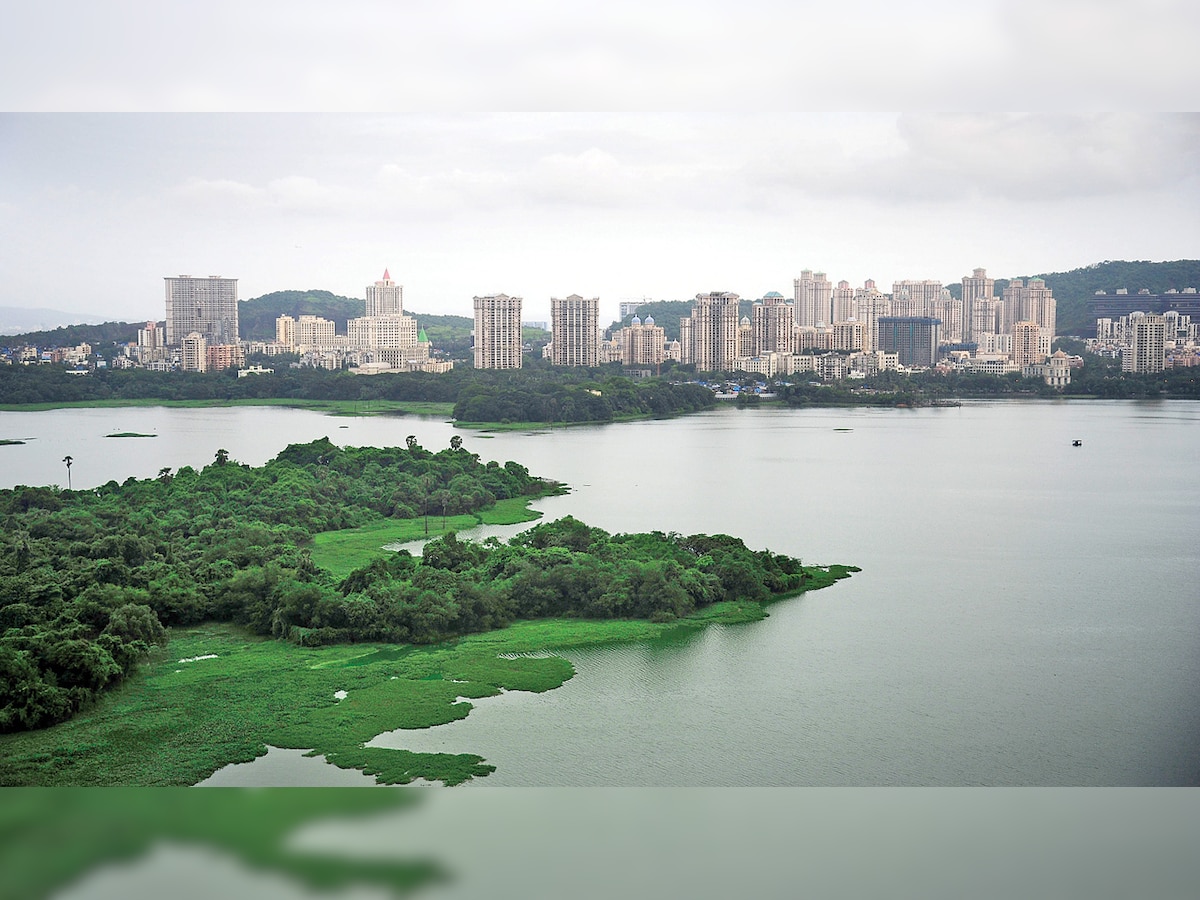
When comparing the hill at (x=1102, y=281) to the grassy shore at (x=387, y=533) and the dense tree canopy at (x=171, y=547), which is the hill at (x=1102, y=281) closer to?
the grassy shore at (x=387, y=533)

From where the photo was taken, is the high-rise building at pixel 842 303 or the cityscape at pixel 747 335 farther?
the high-rise building at pixel 842 303

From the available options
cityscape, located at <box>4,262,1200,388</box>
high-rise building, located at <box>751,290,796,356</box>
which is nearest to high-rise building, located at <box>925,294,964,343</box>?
cityscape, located at <box>4,262,1200,388</box>

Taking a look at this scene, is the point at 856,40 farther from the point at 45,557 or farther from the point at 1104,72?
the point at 45,557

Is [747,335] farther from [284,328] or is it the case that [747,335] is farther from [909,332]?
[284,328]

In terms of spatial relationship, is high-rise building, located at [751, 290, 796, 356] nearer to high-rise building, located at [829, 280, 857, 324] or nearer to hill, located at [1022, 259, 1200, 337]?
high-rise building, located at [829, 280, 857, 324]

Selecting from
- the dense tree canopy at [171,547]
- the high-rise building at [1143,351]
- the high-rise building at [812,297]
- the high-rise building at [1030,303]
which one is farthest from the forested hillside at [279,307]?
the high-rise building at [1143,351]

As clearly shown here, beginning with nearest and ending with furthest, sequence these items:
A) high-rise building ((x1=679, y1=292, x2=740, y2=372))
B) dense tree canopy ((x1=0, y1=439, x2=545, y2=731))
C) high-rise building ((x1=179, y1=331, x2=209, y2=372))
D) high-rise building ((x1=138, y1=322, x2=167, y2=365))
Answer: dense tree canopy ((x1=0, y1=439, x2=545, y2=731)) → high-rise building ((x1=138, y1=322, x2=167, y2=365)) → high-rise building ((x1=179, y1=331, x2=209, y2=372)) → high-rise building ((x1=679, y1=292, x2=740, y2=372))

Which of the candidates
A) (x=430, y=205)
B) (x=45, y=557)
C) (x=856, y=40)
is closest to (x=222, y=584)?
(x=45, y=557)
